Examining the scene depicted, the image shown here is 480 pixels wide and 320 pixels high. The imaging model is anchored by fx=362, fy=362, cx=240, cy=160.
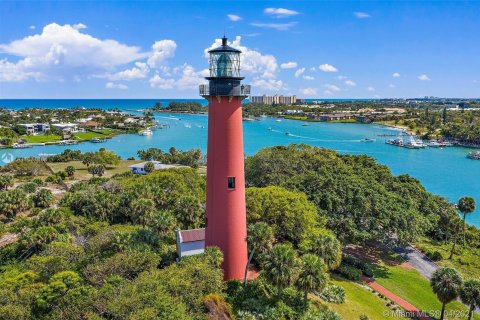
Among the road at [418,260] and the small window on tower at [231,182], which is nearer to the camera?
the small window on tower at [231,182]

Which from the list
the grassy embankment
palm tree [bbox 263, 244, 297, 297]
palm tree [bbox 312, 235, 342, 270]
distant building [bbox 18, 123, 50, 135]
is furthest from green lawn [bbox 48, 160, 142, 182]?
distant building [bbox 18, 123, 50, 135]

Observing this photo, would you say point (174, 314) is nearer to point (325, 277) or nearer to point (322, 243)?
point (325, 277)

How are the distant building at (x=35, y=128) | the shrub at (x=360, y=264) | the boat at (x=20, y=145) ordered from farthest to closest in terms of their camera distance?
the distant building at (x=35, y=128) < the boat at (x=20, y=145) < the shrub at (x=360, y=264)

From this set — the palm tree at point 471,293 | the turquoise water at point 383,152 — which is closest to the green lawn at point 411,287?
the palm tree at point 471,293

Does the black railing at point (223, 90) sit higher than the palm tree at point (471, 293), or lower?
higher

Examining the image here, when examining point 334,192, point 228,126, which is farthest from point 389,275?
point 228,126

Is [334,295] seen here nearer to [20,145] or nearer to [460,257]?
[460,257]

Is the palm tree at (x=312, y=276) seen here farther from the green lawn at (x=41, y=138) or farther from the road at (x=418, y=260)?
the green lawn at (x=41, y=138)
